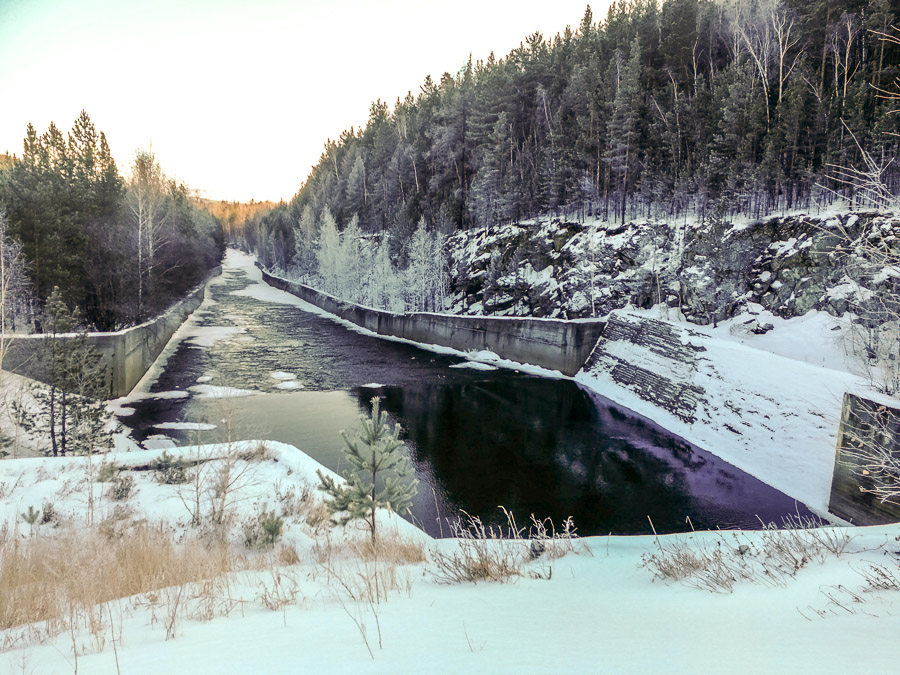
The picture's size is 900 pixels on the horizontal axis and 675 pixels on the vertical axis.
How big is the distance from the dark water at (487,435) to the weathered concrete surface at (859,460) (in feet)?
3.84

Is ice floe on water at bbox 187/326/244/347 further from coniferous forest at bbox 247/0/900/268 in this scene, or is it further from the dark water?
coniferous forest at bbox 247/0/900/268

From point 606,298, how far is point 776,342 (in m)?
11.6

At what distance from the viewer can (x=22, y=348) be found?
1700 cm

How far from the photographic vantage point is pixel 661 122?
3884 cm

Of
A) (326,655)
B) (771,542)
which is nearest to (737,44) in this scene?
(771,542)

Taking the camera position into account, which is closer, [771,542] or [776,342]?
[771,542]

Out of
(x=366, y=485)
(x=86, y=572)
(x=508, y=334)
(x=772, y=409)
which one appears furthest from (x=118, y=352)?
(x=772, y=409)

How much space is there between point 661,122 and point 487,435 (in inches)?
1362

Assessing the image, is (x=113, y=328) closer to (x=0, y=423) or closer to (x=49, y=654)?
(x=0, y=423)

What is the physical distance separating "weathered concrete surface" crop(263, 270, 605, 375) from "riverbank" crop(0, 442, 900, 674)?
1960 centimetres

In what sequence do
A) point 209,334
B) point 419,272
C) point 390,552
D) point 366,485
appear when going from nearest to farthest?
point 390,552, point 366,485, point 209,334, point 419,272

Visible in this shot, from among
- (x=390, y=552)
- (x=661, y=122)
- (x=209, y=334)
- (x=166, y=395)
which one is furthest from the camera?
(x=661, y=122)

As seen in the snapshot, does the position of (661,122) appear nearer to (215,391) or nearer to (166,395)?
(215,391)

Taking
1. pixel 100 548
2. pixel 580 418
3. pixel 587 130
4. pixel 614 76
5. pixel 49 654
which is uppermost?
pixel 614 76
